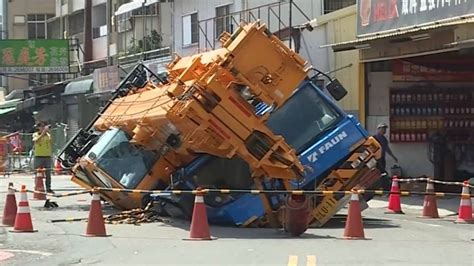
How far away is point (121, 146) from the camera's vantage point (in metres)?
17.8

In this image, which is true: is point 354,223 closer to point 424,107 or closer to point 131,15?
point 424,107

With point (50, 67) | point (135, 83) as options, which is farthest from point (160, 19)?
point (135, 83)

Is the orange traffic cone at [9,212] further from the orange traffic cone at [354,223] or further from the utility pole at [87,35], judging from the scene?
the utility pole at [87,35]

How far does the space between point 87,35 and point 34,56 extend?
4.80 meters

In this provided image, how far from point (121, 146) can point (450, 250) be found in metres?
7.39

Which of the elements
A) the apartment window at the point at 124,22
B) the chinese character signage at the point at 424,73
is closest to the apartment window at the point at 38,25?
the apartment window at the point at 124,22

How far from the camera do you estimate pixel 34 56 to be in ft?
176

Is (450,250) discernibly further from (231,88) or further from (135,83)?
(135,83)

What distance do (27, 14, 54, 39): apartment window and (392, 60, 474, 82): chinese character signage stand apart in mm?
48576

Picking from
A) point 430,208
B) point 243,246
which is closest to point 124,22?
point 430,208

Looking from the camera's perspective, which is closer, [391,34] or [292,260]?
[292,260]

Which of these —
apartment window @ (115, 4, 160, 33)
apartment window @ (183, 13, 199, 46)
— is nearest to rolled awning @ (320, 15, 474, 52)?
apartment window @ (183, 13, 199, 46)

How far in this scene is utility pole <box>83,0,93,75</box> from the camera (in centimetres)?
4936

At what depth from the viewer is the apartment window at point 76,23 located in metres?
60.5
